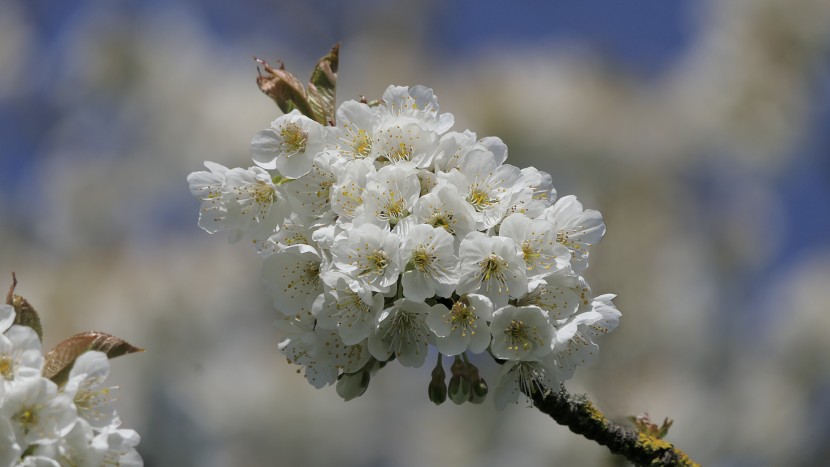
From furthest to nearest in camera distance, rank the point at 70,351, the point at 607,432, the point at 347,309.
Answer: the point at 607,432
the point at 347,309
the point at 70,351

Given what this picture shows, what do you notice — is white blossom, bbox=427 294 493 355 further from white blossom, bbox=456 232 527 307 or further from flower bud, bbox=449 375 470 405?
flower bud, bbox=449 375 470 405

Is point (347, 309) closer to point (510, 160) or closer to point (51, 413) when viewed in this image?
point (51, 413)

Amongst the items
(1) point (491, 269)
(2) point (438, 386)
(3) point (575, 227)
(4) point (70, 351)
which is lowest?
(4) point (70, 351)

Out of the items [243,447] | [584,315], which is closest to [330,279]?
[584,315]

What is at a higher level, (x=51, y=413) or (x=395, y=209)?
(x=395, y=209)

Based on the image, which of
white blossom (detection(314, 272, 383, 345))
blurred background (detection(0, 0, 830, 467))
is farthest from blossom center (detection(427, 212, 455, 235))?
blurred background (detection(0, 0, 830, 467))

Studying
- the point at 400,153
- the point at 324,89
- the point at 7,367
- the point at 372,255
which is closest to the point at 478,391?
the point at 372,255

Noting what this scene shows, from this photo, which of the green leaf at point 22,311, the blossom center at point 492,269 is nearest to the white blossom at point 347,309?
the blossom center at point 492,269
